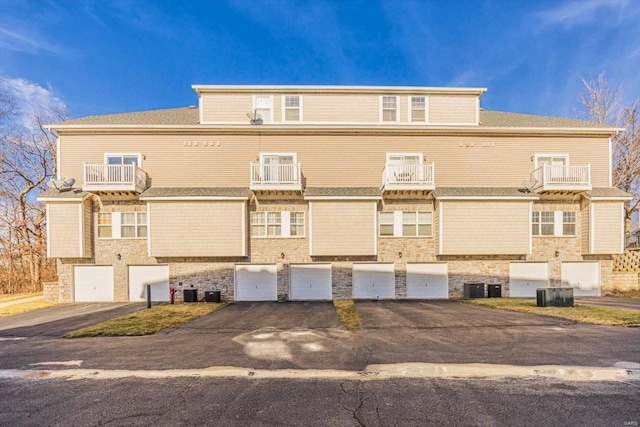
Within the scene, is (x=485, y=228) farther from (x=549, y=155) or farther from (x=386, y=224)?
(x=549, y=155)

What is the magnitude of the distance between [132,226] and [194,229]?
3832 mm

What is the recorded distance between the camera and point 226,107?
17312 millimetres

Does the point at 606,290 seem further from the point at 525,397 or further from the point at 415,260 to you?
the point at 525,397

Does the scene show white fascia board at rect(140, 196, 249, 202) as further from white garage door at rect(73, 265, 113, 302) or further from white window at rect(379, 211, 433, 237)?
white window at rect(379, 211, 433, 237)

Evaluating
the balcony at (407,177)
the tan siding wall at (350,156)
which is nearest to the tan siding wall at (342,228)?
the balcony at (407,177)

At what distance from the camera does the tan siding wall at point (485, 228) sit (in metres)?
15.5

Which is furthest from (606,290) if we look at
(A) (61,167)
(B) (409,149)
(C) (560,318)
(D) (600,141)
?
(A) (61,167)

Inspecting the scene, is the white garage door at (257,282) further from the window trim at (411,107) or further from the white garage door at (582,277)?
the white garage door at (582,277)

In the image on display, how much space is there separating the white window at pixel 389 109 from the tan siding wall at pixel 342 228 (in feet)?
18.8

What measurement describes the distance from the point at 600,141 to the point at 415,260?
12967 millimetres

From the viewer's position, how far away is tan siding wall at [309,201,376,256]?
1545 centimetres

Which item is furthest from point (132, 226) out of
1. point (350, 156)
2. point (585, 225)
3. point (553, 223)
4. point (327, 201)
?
point (585, 225)

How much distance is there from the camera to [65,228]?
15172 millimetres

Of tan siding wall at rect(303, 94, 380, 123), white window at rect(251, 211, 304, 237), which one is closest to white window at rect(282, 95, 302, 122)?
tan siding wall at rect(303, 94, 380, 123)
